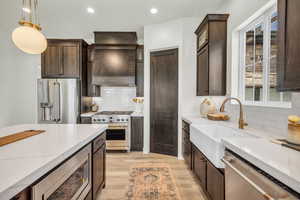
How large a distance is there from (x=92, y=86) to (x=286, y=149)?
3.96 m

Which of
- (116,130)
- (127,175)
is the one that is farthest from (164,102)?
(127,175)

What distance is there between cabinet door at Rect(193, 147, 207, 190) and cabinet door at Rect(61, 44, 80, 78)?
3182 mm

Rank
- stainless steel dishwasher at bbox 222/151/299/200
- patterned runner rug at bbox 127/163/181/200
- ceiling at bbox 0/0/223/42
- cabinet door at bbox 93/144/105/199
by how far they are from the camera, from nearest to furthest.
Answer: stainless steel dishwasher at bbox 222/151/299/200
cabinet door at bbox 93/144/105/199
patterned runner rug at bbox 127/163/181/200
ceiling at bbox 0/0/223/42

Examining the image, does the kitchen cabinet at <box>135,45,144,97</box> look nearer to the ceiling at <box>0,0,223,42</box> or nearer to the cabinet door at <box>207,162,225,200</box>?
the ceiling at <box>0,0,223,42</box>

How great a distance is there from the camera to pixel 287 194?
2.41 feet

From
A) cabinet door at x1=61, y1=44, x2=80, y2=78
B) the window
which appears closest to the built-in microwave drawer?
the window

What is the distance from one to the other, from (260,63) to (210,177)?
64.5 inches

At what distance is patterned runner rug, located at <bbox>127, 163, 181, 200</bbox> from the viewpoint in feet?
6.85

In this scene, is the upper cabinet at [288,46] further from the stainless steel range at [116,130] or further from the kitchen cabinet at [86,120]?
the kitchen cabinet at [86,120]

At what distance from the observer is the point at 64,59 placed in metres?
3.75

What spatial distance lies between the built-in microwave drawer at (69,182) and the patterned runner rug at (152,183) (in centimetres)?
85

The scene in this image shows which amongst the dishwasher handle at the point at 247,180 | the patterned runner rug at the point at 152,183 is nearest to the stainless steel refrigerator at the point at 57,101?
the patterned runner rug at the point at 152,183

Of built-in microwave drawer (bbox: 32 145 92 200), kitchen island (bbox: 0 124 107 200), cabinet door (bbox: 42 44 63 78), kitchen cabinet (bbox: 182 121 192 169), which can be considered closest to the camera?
kitchen island (bbox: 0 124 107 200)

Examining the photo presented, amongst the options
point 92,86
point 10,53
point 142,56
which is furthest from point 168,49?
point 10,53
